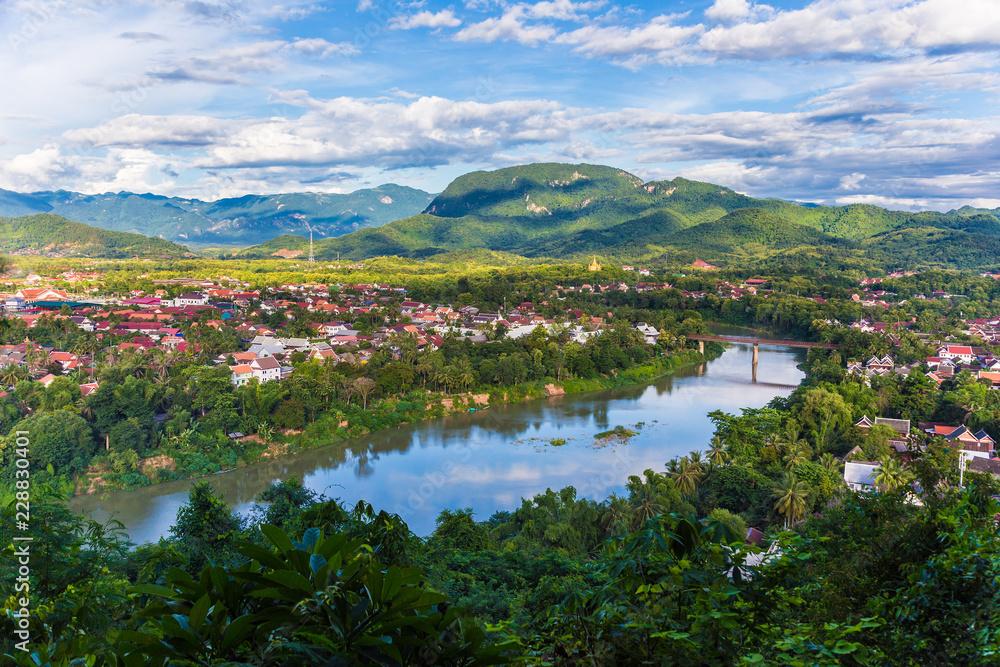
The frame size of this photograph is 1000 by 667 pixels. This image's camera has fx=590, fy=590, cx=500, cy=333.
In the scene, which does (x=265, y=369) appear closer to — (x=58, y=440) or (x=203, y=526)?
(x=58, y=440)

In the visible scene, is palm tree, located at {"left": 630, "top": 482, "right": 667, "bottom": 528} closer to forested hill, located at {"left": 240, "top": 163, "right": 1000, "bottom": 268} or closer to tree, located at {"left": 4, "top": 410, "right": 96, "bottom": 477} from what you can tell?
tree, located at {"left": 4, "top": 410, "right": 96, "bottom": 477}

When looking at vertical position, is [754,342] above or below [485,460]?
above

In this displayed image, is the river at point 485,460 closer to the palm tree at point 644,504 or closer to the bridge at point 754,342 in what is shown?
the palm tree at point 644,504

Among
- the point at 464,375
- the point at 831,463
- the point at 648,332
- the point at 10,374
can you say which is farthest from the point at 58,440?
the point at 648,332

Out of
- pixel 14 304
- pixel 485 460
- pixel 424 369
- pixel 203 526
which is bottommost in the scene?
pixel 485 460

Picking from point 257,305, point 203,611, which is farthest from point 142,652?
point 257,305

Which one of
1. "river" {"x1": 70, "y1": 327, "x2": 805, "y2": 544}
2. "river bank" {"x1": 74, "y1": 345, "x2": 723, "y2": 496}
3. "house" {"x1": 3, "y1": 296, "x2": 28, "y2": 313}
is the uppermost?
"house" {"x1": 3, "y1": 296, "x2": 28, "y2": 313}

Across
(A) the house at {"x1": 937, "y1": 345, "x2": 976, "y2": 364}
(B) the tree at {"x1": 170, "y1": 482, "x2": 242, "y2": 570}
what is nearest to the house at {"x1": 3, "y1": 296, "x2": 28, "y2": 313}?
(B) the tree at {"x1": 170, "y1": 482, "x2": 242, "y2": 570}
